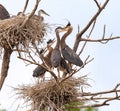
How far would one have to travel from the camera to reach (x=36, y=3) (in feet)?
19.5

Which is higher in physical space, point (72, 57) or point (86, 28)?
point (86, 28)

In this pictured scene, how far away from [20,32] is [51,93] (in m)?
0.83

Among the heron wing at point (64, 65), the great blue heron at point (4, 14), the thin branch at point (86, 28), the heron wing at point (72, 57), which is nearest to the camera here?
the thin branch at point (86, 28)

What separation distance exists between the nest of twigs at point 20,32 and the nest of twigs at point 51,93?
0.51 metres

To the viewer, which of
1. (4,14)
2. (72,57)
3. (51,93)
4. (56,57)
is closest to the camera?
(51,93)

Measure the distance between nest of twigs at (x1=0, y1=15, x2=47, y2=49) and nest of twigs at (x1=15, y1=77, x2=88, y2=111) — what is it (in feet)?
1.68

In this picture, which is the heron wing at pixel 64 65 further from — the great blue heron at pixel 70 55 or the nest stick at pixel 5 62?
the nest stick at pixel 5 62

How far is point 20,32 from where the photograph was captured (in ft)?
21.5

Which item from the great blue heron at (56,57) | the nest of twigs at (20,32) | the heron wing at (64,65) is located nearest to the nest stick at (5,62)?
the nest of twigs at (20,32)

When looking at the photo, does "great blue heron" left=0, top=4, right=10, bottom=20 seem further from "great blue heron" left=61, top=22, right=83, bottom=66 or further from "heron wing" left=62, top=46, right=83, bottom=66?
"heron wing" left=62, top=46, right=83, bottom=66

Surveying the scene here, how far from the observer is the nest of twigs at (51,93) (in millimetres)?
6266

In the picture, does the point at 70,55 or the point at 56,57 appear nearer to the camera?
the point at 70,55

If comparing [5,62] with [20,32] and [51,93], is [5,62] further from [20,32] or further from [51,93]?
[51,93]

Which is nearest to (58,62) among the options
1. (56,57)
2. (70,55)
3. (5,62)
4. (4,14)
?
(56,57)
